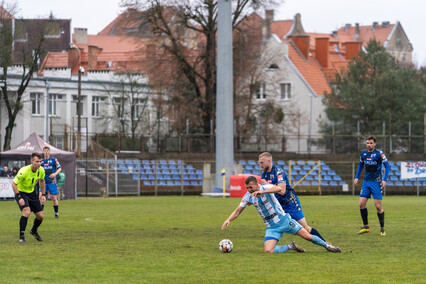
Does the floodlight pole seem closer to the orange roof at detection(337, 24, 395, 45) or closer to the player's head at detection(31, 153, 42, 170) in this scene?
the player's head at detection(31, 153, 42, 170)

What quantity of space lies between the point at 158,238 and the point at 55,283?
6925 mm

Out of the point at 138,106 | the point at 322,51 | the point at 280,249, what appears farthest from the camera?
the point at 322,51

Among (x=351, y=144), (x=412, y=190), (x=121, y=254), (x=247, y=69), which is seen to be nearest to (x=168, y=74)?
(x=247, y=69)

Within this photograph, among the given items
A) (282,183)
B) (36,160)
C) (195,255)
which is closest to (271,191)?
(282,183)

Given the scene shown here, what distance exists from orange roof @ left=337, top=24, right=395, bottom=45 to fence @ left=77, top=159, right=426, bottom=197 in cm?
7585

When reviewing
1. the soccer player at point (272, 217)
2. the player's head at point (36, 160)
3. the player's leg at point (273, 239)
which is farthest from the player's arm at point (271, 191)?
the player's head at point (36, 160)

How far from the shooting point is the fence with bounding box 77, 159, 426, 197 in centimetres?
4762

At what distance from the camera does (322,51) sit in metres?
88.2

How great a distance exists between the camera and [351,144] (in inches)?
2242

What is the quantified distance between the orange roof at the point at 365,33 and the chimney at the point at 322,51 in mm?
37250

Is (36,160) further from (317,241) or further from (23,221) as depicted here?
(317,241)

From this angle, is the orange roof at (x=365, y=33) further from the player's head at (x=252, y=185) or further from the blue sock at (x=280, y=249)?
the player's head at (x=252, y=185)

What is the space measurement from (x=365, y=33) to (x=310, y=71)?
54.8 metres

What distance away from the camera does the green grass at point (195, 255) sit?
1145cm
